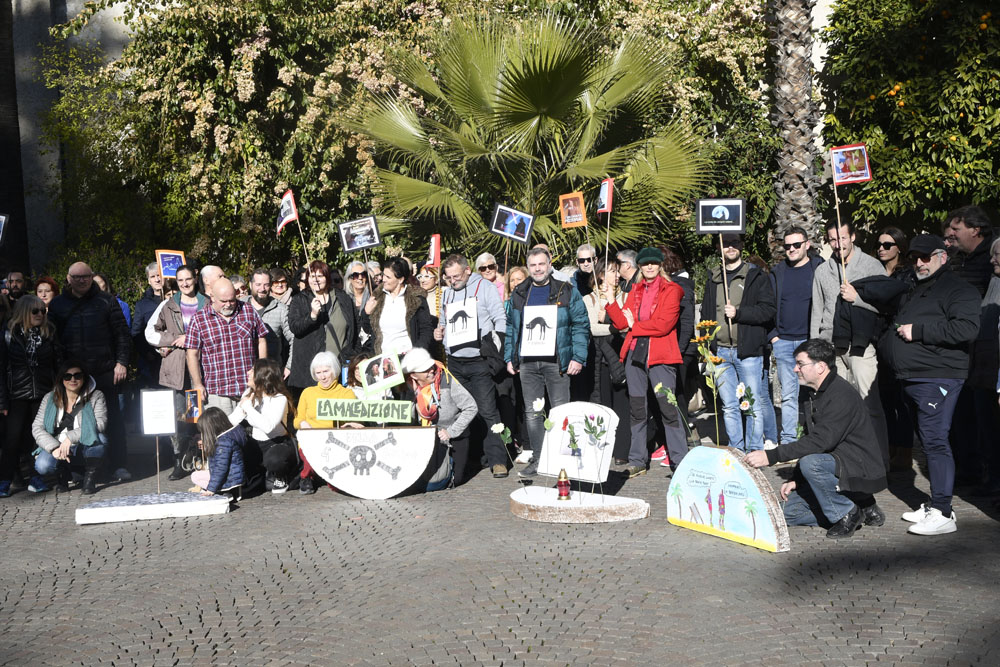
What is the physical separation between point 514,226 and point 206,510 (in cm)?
471

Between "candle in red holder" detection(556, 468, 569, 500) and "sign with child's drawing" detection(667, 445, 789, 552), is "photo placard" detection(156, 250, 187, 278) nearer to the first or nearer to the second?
"candle in red holder" detection(556, 468, 569, 500)

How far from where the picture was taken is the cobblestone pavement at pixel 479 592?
514cm

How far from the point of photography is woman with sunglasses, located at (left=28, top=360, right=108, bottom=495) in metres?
9.30

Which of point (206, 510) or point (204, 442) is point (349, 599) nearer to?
point (206, 510)

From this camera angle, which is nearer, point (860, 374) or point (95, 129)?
point (860, 374)

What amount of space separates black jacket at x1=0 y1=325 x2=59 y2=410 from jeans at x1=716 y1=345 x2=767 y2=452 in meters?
6.02

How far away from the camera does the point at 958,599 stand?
5703mm

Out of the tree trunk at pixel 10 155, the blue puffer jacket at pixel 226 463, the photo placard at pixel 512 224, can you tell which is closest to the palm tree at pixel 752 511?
the blue puffer jacket at pixel 226 463

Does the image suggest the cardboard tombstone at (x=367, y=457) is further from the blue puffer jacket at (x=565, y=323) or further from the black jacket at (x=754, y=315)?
the black jacket at (x=754, y=315)

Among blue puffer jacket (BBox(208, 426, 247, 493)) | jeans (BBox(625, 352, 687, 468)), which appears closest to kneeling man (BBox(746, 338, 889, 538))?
jeans (BBox(625, 352, 687, 468))

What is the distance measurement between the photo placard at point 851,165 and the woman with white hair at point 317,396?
15.8 feet

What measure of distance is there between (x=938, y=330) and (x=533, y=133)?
8234 millimetres

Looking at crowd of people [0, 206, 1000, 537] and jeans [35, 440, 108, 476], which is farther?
jeans [35, 440, 108, 476]

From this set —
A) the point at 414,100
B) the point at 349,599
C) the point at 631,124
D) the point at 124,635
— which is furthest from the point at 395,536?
the point at 414,100
